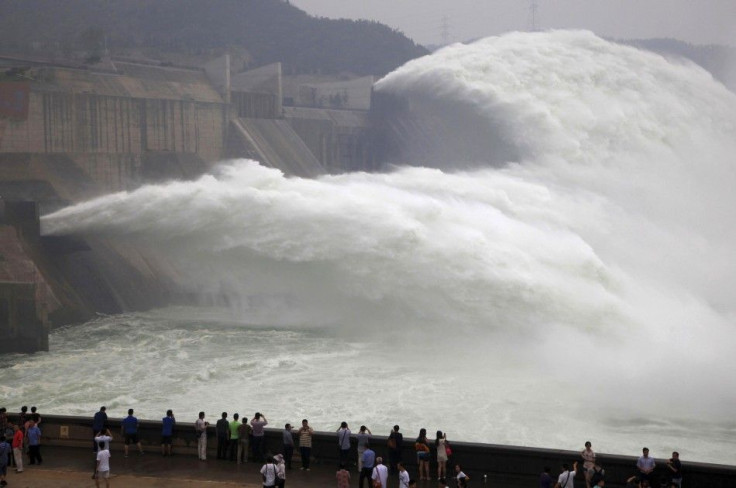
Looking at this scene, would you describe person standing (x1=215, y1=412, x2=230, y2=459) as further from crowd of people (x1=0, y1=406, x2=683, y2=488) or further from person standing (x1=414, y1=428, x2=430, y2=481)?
person standing (x1=414, y1=428, x2=430, y2=481)

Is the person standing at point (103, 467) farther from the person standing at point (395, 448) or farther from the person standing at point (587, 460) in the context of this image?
the person standing at point (587, 460)

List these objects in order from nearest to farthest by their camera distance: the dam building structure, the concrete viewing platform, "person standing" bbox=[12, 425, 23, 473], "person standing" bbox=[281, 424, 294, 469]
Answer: the concrete viewing platform → "person standing" bbox=[12, 425, 23, 473] → "person standing" bbox=[281, 424, 294, 469] → the dam building structure

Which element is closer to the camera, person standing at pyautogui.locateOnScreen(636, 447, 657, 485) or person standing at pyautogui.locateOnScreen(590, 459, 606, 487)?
person standing at pyautogui.locateOnScreen(590, 459, 606, 487)

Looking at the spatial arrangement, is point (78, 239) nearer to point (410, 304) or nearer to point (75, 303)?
point (75, 303)

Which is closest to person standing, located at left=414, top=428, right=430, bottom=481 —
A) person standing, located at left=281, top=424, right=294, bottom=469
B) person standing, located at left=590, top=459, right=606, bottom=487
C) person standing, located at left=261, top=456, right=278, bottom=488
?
person standing, located at left=281, top=424, right=294, bottom=469

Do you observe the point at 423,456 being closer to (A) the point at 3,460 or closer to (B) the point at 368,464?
(B) the point at 368,464

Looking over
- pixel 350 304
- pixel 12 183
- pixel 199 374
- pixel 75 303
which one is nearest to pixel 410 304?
pixel 350 304
